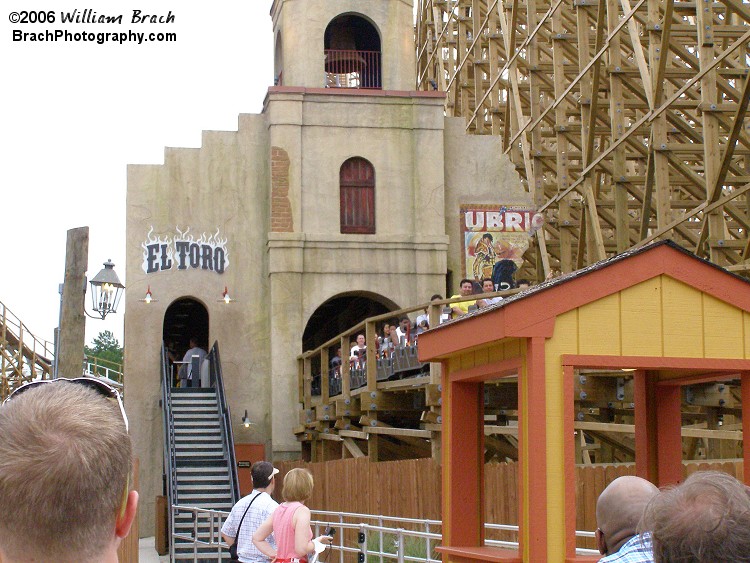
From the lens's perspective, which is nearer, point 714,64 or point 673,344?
point 673,344

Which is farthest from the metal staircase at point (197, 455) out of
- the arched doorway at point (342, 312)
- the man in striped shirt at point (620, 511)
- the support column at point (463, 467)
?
the man in striped shirt at point (620, 511)

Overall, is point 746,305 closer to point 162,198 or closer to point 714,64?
point 714,64

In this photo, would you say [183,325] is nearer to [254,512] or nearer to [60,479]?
[254,512]

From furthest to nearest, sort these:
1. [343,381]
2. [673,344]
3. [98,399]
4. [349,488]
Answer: [343,381] < [349,488] < [673,344] < [98,399]

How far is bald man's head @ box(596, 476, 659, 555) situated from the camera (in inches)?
189

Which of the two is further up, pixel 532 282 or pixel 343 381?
pixel 532 282

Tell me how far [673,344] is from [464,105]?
32240 millimetres

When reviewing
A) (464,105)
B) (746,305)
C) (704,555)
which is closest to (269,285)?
(464,105)

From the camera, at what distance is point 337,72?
102ft

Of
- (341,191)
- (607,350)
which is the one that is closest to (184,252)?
(341,191)

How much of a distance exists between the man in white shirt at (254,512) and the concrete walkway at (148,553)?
517 inches

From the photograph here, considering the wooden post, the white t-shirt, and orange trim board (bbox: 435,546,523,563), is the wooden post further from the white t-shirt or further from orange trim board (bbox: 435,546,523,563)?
the white t-shirt

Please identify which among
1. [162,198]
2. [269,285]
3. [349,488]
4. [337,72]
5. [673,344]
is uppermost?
[337,72]

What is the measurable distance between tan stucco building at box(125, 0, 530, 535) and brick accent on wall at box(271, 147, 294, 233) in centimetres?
3
